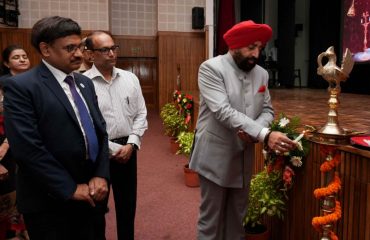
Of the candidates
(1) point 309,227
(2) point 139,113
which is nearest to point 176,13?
(2) point 139,113

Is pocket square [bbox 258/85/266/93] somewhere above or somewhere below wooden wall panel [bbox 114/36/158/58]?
below

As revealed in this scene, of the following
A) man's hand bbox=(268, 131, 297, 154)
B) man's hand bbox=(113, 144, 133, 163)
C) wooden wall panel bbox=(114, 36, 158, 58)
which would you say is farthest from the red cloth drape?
man's hand bbox=(268, 131, 297, 154)

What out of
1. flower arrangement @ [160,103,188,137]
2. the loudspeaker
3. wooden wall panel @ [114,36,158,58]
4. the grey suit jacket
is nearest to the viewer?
the grey suit jacket

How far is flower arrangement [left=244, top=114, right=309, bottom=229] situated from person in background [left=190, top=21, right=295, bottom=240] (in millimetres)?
171

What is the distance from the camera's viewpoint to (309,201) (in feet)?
6.58

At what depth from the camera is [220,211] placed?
2010 millimetres

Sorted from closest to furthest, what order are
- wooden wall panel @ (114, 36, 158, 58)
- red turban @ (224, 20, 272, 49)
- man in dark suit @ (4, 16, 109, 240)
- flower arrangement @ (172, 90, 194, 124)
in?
man in dark suit @ (4, 16, 109, 240), red turban @ (224, 20, 272, 49), flower arrangement @ (172, 90, 194, 124), wooden wall panel @ (114, 36, 158, 58)

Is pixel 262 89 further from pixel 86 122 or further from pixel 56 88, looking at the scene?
pixel 56 88

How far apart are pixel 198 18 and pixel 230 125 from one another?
24.6 ft

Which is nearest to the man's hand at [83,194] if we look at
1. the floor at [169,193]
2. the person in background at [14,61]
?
the floor at [169,193]

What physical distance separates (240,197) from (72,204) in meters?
0.96

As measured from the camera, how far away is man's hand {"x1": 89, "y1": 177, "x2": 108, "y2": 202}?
4.87 feet

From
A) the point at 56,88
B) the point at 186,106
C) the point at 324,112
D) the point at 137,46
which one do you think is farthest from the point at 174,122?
the point at 137,46

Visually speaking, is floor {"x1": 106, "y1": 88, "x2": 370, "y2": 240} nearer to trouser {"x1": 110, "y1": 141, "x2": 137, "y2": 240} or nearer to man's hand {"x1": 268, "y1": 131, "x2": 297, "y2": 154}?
trouser {"x1": 110, "y1": 141, "x2": 137, "y2": 240}
